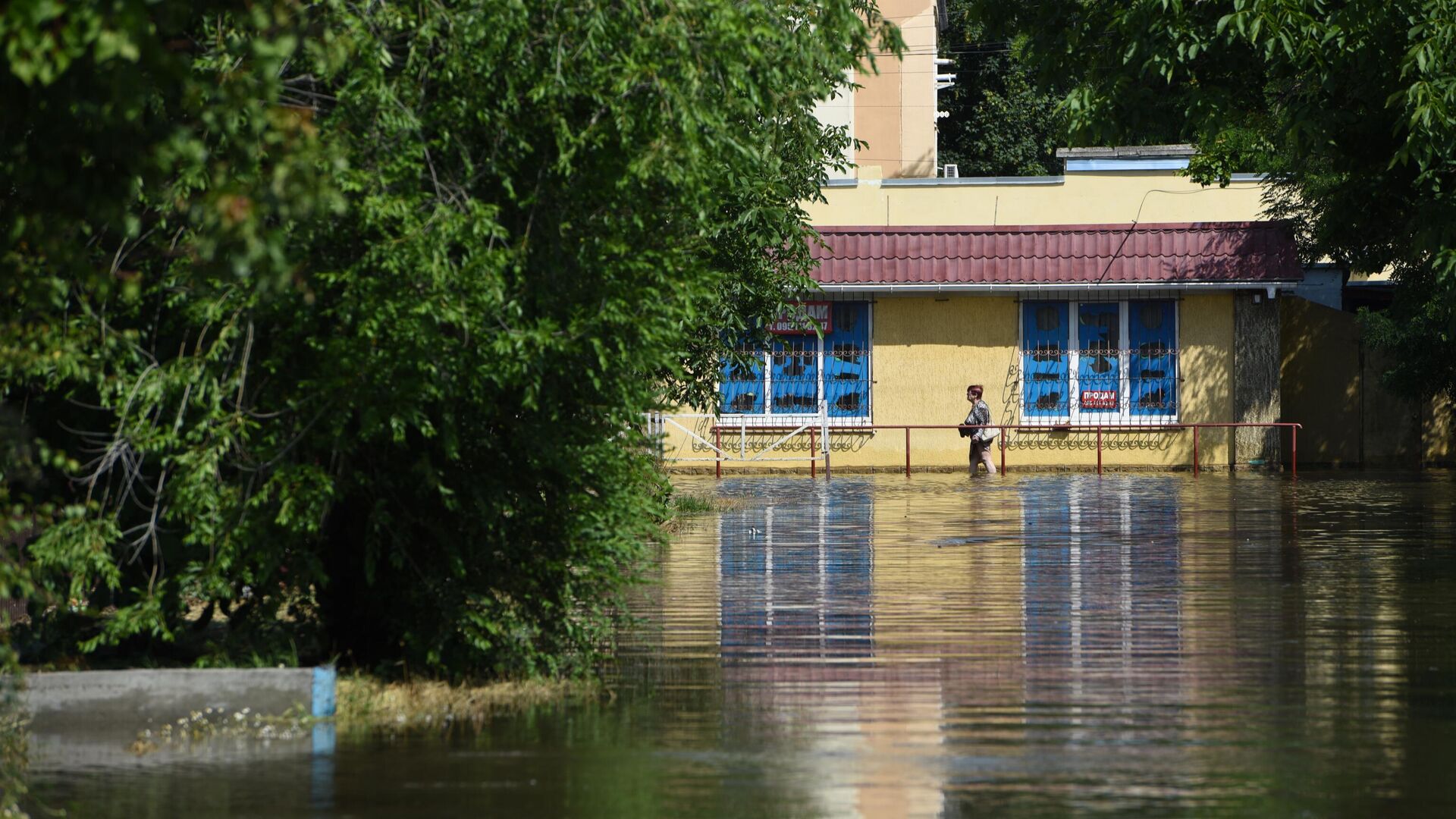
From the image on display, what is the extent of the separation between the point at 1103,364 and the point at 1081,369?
35 cm

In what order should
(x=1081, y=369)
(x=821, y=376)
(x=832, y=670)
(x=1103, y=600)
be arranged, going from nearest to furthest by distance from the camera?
(x=832, y=670)
(x=1103, y=600)
(x=1081, y=369)
(x=821, y=376)

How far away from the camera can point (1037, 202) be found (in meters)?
31.5

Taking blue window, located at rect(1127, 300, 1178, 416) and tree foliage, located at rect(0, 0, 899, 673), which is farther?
blue window, located at rect(1127, 300, 1178, 416)

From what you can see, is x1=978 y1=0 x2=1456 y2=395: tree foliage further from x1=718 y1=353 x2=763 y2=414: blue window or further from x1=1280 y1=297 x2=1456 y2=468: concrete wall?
x1=1280 y1=297 x2=1456 y2=468: concrete wall

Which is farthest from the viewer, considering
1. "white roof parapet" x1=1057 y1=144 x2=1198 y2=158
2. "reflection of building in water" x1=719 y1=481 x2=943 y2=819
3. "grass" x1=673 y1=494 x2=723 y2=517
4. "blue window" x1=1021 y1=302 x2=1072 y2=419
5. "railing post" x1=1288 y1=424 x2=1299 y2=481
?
"white roof parapet" x1=1057 y1=144 x2=1198 y2=158

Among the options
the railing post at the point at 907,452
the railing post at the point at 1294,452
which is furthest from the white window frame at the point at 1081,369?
the railing post at the point at 907,452

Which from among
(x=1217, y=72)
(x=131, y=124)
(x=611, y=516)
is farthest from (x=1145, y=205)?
(x=131, y=124)

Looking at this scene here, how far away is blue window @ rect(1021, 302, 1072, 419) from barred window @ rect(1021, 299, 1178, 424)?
1cm

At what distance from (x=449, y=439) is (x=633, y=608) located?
184 inches

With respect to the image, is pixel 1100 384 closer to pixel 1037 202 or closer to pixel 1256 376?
pixel 1256 376

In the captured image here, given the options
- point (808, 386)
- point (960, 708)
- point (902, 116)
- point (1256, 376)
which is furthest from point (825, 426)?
point (960, 708)

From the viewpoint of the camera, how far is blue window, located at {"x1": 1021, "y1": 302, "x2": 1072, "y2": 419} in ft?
98.5

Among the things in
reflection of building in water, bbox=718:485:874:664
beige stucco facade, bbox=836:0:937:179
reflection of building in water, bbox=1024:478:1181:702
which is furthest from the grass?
beige stucco facade, bbox=836:0:937:179

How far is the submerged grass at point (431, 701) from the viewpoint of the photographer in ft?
28.4
